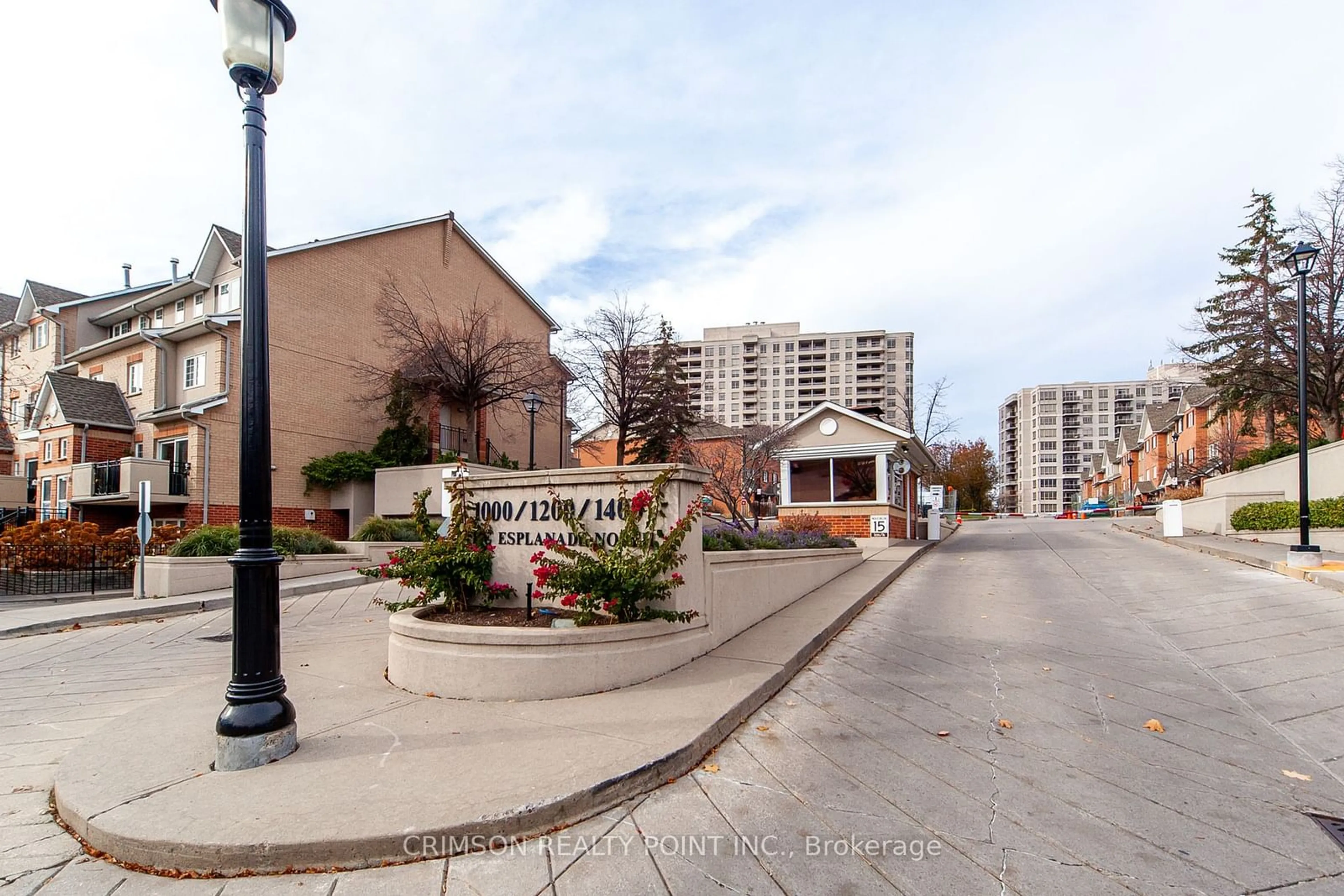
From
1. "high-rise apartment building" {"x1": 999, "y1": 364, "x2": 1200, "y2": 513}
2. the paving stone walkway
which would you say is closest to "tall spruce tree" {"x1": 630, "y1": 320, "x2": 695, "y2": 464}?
the paving stone walkway

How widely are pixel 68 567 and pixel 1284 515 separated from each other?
31.8 meters

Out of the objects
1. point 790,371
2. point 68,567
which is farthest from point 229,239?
point 790,371

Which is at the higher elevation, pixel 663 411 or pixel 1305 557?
pixel 663 411

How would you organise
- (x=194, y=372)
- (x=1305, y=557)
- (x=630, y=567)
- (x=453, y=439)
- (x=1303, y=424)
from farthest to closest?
(x=453, y=439) → (x=194, y=372) → (x=1303, y=424) → (x=1305, y=557) → (x=630, y=567)

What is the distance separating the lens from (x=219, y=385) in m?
24.8

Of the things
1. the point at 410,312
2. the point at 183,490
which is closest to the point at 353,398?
the point at 410,312

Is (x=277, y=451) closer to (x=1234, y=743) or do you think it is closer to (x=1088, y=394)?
(x=1234, y=743)

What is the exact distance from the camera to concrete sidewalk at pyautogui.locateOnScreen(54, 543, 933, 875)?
3.43 m

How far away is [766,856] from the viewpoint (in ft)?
11.3

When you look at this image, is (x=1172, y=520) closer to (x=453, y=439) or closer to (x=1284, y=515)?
(x=1284, y=515)

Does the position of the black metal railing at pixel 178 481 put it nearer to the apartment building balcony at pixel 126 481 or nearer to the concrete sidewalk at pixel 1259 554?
the apartment building balcony at pixel 126 481

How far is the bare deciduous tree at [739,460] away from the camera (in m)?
21.8

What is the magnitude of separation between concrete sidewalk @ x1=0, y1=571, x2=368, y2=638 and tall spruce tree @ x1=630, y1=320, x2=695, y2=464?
571 inches

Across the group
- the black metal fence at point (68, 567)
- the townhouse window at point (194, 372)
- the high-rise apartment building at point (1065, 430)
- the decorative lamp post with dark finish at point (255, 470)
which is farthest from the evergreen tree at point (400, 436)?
the high-rise apartment building at point (1065, 430)
